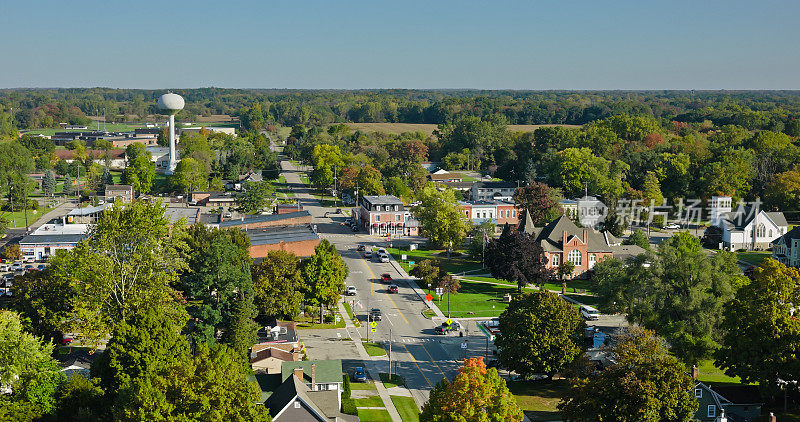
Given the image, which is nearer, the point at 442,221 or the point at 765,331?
the point at 765,331

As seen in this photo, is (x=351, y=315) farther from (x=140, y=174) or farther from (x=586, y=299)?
(x=140, y=174)

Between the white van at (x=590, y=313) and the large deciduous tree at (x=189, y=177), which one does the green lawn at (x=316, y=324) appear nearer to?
the white van at (x=590, y=313)

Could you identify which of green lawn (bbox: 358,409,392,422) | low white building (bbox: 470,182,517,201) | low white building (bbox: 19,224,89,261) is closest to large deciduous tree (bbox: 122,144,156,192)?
low white building (bbox: 19,224,89,261)

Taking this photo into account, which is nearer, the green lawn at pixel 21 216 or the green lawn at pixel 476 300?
the green lawn at pixel 476 300

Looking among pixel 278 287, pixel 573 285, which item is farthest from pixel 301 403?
pixel 573 285

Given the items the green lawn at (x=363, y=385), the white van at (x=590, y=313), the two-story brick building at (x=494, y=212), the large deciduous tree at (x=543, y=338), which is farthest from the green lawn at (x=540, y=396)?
the two-story brick building at (x=494, y=212)

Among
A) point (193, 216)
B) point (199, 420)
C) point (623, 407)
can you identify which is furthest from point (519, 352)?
point (193, 216)

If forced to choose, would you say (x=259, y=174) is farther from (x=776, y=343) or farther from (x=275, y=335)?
(x=776, y=343)
